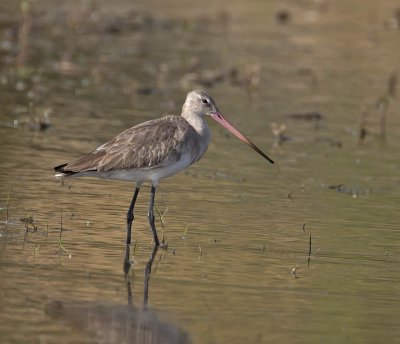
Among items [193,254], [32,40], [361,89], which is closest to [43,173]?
[193,254]

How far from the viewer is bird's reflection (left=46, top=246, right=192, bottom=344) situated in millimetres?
8320

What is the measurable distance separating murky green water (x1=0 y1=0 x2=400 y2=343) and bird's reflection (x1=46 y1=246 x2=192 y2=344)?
0.02 meters

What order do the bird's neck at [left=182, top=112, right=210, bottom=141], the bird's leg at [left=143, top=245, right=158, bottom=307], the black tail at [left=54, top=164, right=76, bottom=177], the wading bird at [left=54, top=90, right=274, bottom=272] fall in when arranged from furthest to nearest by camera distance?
the bird's neck at [left=182, top=112, right=210, bottom=141] → the wading bird at [left=54, top=90, right=274, bottom=272] → the black tail at [left=54, top=164, right=76, bottom=177] → the bird's leg at [left=143, top=245, right=158, bottom=307]

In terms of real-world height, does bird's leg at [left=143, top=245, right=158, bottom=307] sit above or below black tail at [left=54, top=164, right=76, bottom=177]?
below

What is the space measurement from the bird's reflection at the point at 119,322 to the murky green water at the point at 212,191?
0.07 feet

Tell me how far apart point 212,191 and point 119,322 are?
17.2ft

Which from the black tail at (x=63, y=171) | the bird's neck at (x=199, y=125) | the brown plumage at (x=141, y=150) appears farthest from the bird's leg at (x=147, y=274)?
the bird's neck at (x=199, y=125)

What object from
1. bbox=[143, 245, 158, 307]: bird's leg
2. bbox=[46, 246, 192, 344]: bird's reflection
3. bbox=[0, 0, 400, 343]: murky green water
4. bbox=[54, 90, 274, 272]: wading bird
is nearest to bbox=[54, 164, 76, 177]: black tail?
bbox=[54, 90, 274, 272]: wading bird

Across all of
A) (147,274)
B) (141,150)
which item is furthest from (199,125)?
(147,274)

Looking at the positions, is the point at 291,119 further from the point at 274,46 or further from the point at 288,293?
the point at 288,293

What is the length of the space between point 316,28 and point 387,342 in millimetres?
20447

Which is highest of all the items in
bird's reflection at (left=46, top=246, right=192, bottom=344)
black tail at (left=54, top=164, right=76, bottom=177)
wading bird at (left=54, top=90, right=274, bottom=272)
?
wading bird at (left=54, top=90, right=274, bottom=272)

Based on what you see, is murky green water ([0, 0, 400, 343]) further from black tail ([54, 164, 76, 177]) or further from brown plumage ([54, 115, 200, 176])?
brown plumage ([54, 115, 200, 176])

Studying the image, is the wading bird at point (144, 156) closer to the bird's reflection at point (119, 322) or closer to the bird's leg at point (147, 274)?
the bird's leg at point (147, 274)
